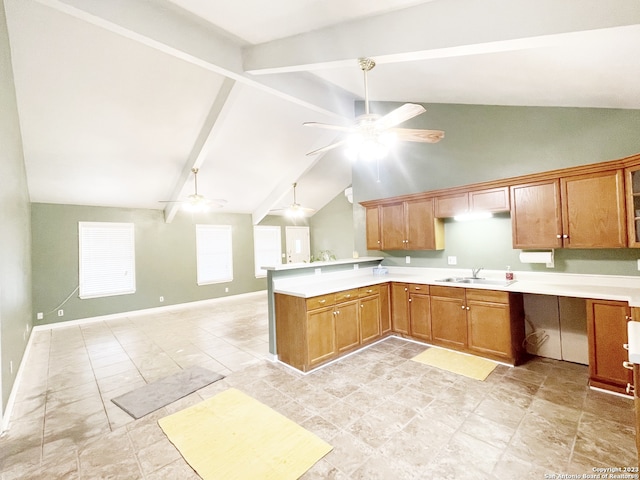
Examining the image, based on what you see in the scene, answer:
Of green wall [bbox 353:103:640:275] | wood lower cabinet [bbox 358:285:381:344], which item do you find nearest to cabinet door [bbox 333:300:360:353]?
wood lower cabinet [bbox 358:285:381:344]

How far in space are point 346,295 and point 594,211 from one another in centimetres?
288

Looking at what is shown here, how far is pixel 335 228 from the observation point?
31.6 ft

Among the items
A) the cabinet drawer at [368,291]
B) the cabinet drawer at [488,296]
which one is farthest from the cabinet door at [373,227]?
the cabinet drawer at [488,296]

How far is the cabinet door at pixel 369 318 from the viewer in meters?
3.98

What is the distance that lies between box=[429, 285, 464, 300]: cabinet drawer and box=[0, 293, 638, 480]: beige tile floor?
0.87m

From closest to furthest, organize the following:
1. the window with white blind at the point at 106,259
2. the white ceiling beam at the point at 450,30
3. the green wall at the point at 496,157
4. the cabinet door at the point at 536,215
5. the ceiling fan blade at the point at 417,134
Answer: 1. the white ceiling beam at the point at 450,30
2. the ceiling fan blade at the point at 417,134
3. the green wall at the point at 496,157
4. the cabinet door at the point at 536,215
5. the window with white blind at the point at 106,259

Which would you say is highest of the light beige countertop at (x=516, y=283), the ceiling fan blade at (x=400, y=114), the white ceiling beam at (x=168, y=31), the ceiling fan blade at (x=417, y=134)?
the white ceiling beam at (x=168, y=31)

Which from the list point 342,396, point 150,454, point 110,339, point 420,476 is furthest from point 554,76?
point 110,339

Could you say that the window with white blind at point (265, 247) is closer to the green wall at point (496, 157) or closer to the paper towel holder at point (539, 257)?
the green wall at point (496, 157)

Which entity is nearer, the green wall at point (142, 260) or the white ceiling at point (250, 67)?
the white ceiling at point (250, 67)

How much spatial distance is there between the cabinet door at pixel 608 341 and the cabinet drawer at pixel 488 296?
0.73m

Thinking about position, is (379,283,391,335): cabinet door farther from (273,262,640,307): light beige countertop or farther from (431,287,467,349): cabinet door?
(431,287,467,349): cabinet door

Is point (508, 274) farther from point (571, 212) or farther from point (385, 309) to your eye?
point (385, 309)

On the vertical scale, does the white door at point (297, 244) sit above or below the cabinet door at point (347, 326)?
above
